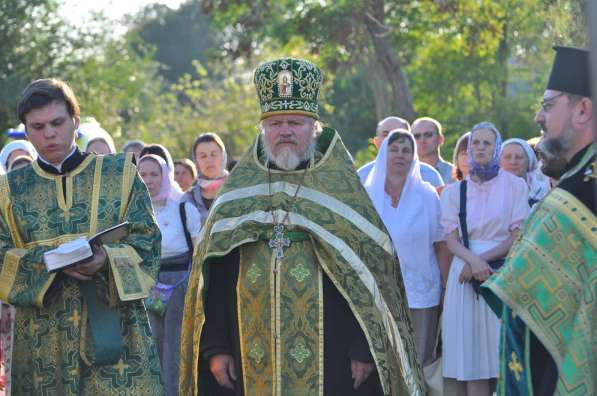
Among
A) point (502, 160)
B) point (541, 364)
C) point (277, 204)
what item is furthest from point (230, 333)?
point (502, 160)

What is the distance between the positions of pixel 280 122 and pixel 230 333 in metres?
1.16

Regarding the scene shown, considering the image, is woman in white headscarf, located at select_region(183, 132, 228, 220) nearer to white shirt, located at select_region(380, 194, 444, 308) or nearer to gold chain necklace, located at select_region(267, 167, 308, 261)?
white shirt, located at select_region(380, 194, 444, 308)

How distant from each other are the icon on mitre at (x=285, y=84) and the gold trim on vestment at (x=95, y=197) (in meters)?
1.04

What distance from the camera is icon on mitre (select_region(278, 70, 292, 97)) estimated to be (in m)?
7.24

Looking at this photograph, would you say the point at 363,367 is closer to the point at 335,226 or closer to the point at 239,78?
the point at 335,226

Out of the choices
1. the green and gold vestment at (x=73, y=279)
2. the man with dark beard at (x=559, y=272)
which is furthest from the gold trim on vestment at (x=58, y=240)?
the man with dark beard at (x=559, y=272)

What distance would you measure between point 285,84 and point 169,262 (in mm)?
3392

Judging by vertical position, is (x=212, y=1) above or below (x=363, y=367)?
above

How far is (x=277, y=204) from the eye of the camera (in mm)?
7121

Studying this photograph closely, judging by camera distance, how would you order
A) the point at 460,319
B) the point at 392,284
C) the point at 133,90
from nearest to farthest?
the point at 392,284, the point at 460,319, the point at 133,90

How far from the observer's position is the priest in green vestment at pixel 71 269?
664 cm

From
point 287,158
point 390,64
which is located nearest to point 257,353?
point 287,158

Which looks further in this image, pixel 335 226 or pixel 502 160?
pixel 502 160

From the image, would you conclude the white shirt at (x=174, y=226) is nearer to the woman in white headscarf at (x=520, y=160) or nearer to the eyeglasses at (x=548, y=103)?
the woman in white headscarf at (x=520, y=160)
